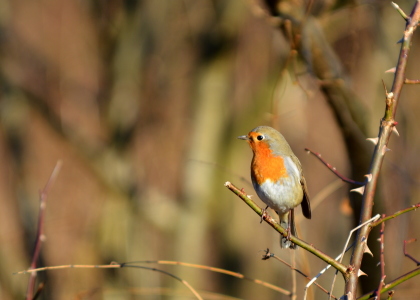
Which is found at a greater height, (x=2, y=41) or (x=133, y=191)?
(x=2, y=41)

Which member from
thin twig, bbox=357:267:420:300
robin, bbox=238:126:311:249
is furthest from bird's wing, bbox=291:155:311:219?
thin twig, bbox=357:267:420:300

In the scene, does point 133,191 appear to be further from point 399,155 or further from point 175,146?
point 175,146

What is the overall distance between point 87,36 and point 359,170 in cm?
391

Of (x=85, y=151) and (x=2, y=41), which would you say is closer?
(x=85, y=151)

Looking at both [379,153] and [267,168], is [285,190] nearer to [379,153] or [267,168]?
[267,168]

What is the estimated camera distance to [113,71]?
16.3 feet

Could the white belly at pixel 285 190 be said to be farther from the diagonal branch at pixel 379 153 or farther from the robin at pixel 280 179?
the diagonal branch at pixel 379 153

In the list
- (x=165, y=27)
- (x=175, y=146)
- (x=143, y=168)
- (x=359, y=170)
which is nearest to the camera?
(x=359, y=170)

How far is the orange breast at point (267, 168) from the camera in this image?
2.41 m

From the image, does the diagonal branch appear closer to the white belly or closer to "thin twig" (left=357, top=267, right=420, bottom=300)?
"thin twig" (left=357, top=267, right=420, bottom=300)

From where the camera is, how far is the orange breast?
2408 mm

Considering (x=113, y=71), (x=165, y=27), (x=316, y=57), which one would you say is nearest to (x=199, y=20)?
(x=165, y=27)

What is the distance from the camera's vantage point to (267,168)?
7.95 feet

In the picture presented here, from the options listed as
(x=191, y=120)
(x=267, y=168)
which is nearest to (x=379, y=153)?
(x=267, y=168)
